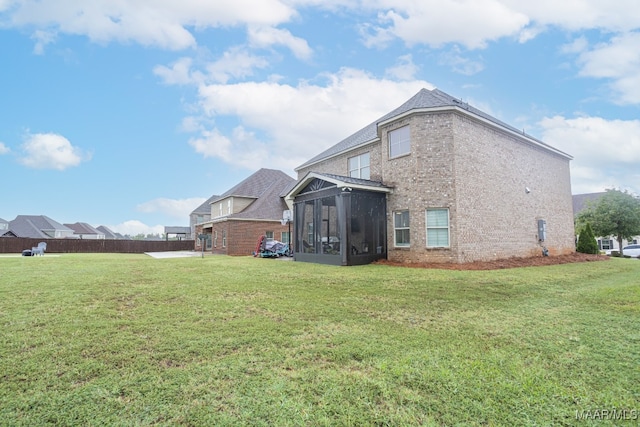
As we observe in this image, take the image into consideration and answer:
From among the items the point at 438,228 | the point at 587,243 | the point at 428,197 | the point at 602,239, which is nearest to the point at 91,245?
the point at 428,197

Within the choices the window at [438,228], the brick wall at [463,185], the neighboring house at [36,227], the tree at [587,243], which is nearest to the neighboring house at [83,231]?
the neighboring house at [36,227]

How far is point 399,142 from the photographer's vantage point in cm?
1359

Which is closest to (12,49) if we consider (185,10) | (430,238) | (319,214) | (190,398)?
(185,10)

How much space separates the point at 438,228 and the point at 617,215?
28.5 m

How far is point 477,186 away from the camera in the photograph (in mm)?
13125

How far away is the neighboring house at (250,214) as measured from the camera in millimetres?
23672

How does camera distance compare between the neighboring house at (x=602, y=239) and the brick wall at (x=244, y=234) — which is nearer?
the brick wall at (x=244, y=234)

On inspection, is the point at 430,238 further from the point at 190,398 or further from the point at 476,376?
the point at 190,398

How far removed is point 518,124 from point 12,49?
77.8 feet

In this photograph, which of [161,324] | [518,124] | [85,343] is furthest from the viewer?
[518,124]

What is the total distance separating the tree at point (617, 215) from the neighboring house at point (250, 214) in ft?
95.2

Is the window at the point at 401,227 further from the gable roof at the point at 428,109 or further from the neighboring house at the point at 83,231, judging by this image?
the neighboring house at the point at 83,231

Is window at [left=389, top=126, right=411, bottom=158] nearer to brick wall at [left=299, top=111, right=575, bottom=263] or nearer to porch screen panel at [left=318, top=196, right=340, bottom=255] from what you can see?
brick wall at [left=299, top=111, right=575, bottom=263]

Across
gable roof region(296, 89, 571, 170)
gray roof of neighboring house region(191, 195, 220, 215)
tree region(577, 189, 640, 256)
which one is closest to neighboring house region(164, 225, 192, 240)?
gray roof of neighboring house region(191, 195, 220, 215)
